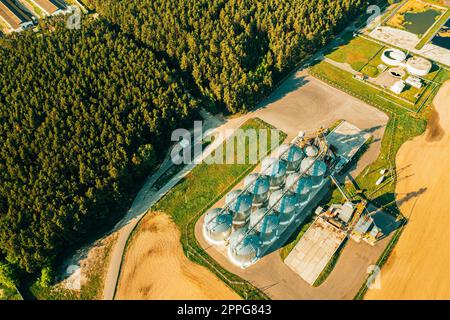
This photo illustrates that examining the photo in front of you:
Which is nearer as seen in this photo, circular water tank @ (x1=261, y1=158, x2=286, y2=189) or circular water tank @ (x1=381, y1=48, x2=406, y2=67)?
circular water tank @ (x1=261, y1=158, x2=286, y2=189)

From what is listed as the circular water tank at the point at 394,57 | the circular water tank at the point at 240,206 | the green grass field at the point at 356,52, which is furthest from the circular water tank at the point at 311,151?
the circular water tank at the point at 394,57

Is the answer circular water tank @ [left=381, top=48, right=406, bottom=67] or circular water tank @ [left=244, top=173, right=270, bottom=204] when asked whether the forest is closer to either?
circular water tank @ [left=381, top=48, right=406, bottom=67]

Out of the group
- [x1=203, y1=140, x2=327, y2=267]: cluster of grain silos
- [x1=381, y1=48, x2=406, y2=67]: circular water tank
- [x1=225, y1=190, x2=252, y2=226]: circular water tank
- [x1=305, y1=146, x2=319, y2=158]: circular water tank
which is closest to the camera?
[x1=203, y1=140, x2=327, y2=267]: cluster of grain silos

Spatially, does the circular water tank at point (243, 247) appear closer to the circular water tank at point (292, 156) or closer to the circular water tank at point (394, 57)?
the circular water tank at point (292, 156)

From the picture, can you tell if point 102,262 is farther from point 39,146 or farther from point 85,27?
point 85,27

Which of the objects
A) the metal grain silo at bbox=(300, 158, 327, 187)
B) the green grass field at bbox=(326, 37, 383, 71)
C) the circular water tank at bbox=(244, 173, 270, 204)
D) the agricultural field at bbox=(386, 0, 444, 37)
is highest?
the agricultural field at bbox=(386, 0, 444, 37)

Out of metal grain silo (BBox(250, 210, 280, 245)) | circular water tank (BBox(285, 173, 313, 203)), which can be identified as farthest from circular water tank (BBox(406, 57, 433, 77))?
metal grain silo (BBox(250, 210, 280, 245))

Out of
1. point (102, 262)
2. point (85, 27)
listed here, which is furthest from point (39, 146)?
point (85, 27)
